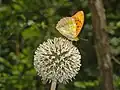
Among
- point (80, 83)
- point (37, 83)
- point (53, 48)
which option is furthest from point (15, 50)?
point (53, 48)

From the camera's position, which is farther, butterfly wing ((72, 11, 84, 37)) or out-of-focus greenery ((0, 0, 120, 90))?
out-of-focus greenery ((0, 0, 120, 90))

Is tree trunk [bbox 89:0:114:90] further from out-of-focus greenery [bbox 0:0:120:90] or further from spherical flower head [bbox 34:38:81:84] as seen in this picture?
spherical flower head [bbox 34:38:81:84]

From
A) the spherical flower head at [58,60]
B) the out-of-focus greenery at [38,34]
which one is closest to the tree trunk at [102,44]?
the out-of-focus greenery at [38,34]

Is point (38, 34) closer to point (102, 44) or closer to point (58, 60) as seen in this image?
point (102, 44)

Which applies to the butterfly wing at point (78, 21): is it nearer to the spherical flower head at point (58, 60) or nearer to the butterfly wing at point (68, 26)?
the butterfly wing at point (68, 26)

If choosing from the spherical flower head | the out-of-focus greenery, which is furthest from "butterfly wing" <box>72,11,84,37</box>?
the out-of-focus greenery

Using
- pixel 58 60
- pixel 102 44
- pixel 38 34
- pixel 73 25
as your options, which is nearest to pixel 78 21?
pixel 73 25

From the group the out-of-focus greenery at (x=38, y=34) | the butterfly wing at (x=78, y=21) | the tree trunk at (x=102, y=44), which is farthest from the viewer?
the out-of-focus greenery at (x=38, y=34)
